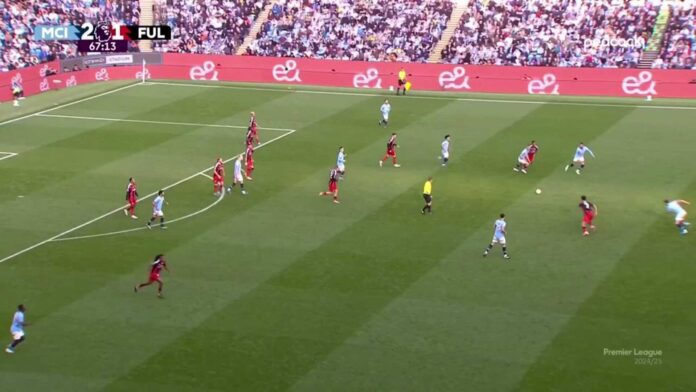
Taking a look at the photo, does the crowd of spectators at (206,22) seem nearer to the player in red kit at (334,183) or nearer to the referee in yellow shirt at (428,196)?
the player in red kit at (334,183)

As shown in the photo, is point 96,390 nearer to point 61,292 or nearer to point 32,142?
point 61,292

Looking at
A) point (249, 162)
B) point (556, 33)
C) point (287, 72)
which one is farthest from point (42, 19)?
point (556, 33)

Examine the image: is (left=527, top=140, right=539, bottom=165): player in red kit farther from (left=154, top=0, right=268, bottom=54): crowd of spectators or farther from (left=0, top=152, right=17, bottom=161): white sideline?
(left=154, top=0, right=268, bottom=54): crowd of spectators

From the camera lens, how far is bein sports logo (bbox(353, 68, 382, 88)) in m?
71.2

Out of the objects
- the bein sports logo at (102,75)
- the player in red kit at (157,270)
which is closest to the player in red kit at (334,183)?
the player in red kit at (157,270)

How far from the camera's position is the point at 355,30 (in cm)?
7831

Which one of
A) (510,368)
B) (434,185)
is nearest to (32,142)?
(434,185)

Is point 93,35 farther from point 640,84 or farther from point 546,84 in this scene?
point 640,84

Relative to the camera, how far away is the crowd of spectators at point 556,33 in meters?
71.8

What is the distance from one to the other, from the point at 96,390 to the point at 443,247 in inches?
599

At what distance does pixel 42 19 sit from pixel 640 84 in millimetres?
40551

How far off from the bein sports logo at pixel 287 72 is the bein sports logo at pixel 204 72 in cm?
435

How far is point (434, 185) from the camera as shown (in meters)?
47.7

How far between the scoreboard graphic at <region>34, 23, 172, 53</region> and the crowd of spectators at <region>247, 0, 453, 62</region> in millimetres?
8929
